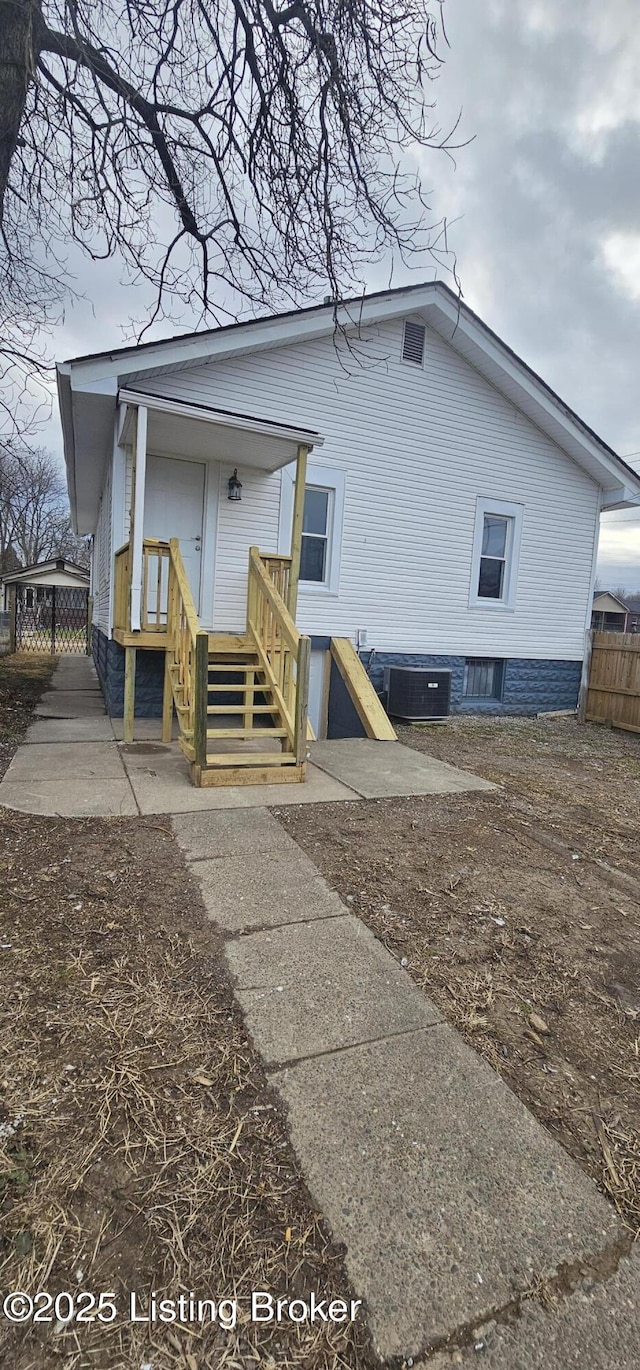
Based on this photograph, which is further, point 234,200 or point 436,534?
point 436,534

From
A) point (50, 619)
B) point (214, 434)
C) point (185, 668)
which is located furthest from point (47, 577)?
point (185, 668)

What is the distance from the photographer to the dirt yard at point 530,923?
1.73 m

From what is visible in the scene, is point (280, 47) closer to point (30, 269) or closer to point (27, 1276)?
point (30, 269)

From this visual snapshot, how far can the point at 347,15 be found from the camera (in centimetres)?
406

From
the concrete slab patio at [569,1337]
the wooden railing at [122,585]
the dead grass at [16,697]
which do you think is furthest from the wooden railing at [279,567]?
the concrete slab patio at [569,1337]

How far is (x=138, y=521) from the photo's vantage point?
5566 millimetres

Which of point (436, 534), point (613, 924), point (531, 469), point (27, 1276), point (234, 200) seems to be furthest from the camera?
point (531, 469)

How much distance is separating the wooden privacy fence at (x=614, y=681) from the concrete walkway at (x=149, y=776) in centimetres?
482

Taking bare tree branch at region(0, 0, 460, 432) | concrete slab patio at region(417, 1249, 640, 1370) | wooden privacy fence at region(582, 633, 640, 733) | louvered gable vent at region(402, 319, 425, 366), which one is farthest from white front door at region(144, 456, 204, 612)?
concrete slab patio at region(417, 1249, 640, 1370)

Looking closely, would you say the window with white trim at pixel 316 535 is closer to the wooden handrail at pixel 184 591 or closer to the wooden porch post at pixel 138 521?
the wooden porch post at pixel 138 521

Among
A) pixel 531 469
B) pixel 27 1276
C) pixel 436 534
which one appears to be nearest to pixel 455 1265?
pixel 27 1276

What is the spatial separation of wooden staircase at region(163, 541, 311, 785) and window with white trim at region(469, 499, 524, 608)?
4393 mm

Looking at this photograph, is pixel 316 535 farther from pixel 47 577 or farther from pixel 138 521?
pixel 47 577

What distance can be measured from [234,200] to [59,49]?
1.44 metres
